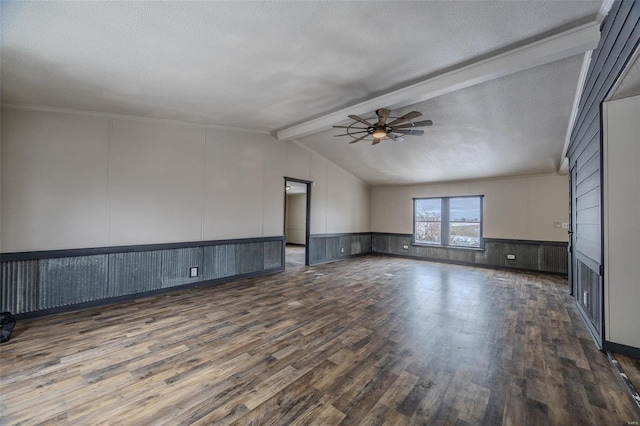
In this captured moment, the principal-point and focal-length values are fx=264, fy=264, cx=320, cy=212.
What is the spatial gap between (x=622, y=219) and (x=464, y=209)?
5.32 metres

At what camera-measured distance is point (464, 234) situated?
297 inches

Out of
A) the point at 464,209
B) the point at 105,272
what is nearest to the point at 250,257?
the point at 105,272

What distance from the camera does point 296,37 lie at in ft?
7.75

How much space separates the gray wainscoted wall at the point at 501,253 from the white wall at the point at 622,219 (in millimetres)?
4517

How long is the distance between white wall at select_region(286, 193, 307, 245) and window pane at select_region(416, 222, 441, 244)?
16.9ft

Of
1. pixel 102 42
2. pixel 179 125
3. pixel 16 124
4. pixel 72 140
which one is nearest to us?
pixel 102 42

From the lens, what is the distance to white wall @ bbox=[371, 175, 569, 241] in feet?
20.5

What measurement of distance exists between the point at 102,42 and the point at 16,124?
79.3 inches

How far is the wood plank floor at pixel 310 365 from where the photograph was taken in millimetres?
1717

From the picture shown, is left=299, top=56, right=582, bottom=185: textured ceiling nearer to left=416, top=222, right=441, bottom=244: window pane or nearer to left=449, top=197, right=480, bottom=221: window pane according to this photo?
left=449, top=197, right=480, bottom=221: window pane

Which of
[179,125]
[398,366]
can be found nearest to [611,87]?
[398,366]

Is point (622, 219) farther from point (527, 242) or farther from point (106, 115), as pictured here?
point (106, 115)

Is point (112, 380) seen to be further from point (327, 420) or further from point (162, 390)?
point (327, 420)

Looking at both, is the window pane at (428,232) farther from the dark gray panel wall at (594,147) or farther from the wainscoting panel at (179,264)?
the wainscoting panel at (179,264)
